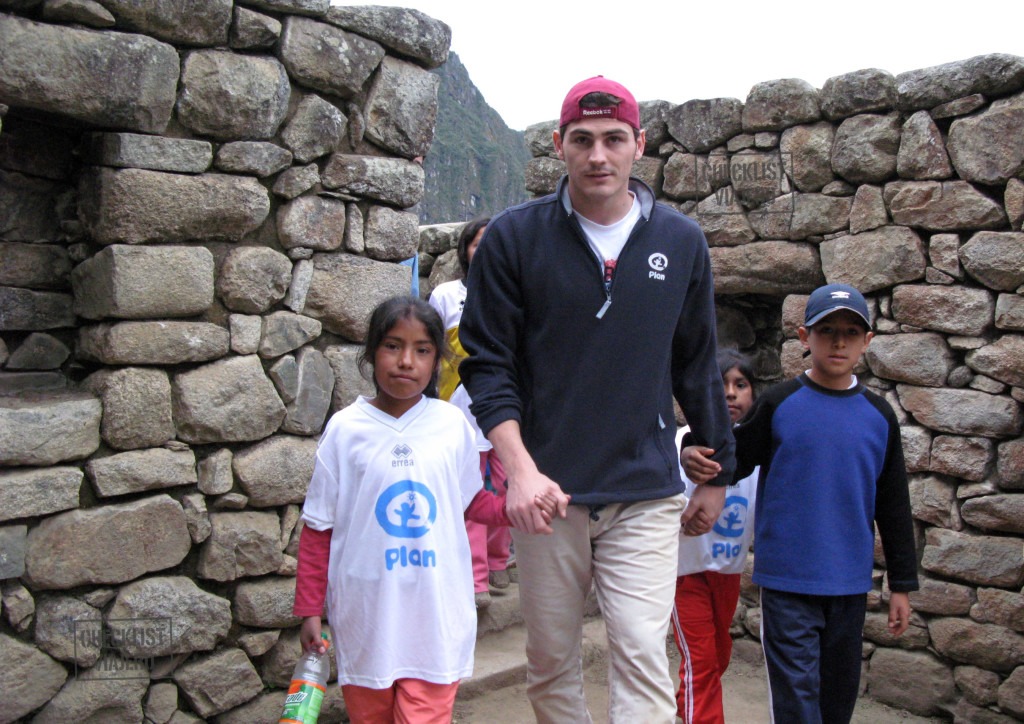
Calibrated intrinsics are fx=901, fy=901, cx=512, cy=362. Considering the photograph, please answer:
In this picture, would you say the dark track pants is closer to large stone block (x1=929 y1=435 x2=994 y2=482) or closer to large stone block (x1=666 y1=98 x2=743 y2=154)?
large stone block (x1=929 y1=435 x2=994 y2=482)

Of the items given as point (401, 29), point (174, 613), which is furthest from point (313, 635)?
point (401, 29)

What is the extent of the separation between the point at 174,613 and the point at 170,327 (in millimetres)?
878

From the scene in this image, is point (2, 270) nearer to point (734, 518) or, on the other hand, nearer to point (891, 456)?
point (734, 518)

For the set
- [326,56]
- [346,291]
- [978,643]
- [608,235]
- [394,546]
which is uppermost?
[326,56]

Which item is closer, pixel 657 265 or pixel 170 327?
pixel 657 265

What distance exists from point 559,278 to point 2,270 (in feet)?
5.98

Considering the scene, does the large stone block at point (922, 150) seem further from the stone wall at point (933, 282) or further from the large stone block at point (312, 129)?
the large stone block at point (312, 129)

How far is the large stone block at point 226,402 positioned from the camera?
279 cm

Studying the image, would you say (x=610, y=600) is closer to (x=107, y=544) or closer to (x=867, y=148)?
(x=107, y=544)

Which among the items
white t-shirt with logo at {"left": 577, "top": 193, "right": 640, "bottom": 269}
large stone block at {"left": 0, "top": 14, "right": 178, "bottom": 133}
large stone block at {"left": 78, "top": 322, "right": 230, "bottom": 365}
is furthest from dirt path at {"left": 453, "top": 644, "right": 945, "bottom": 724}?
large stone block at {"left": 0, "top": 14, "right": 178, "bottom": 133}

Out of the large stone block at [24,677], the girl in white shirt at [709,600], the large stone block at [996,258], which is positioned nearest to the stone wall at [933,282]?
the large stone block at [996,258]

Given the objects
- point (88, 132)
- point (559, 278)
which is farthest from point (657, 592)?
point (88, 132)

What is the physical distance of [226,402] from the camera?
2.87m

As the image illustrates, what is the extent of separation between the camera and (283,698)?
303 cm
